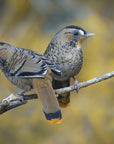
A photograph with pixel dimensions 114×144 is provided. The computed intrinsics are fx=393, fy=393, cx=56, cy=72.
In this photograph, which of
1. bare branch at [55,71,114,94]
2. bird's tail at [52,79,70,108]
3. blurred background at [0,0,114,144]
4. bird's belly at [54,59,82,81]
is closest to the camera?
bare branch at [55,71,114,94]

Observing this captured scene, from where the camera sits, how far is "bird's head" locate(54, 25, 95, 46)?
1779mm

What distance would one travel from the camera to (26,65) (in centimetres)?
164

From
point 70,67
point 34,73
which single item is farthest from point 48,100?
point 70,67

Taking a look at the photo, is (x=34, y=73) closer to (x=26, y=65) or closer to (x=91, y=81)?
(x=26, y=65)

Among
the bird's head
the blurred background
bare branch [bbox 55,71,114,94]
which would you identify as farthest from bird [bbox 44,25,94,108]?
the blurred background

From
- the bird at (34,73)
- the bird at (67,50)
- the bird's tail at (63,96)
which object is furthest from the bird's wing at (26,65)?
the bird's tail at (63,96)

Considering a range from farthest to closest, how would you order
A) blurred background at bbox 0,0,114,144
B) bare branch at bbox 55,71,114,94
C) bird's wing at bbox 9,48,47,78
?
blurred background at bbox 0,0,114,144 → bare branch at bbox 55,71,114,94 → bird's wing at bbox 9,48,47,78

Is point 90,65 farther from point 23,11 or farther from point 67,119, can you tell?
point 23,11

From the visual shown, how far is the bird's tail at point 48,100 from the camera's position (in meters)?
1.61

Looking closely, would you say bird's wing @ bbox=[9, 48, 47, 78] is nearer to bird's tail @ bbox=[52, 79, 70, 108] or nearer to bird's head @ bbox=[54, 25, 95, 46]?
bird's head @ bbox=[54, 25, 95, 46]

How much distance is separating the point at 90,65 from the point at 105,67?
123 millimetres

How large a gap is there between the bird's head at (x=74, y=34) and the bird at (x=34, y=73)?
201mm

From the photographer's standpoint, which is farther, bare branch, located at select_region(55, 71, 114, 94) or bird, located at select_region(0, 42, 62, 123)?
bare branch, located at select_region(55, 71, 114, 94)

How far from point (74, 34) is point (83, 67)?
1371mm
